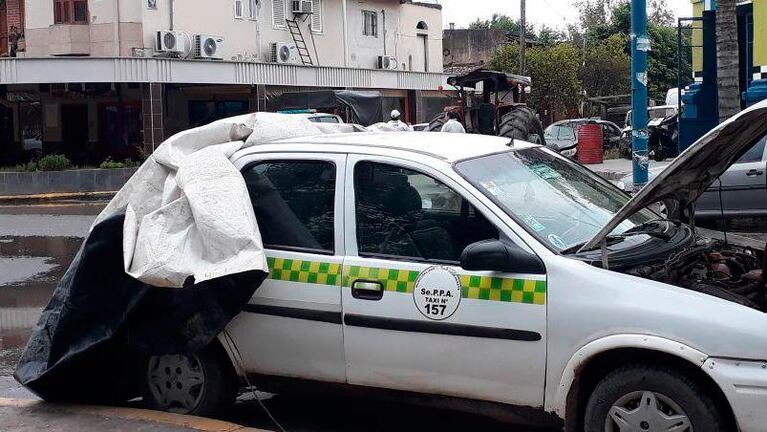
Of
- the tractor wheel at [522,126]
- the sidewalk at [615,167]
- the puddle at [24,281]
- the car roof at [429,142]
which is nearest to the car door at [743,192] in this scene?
the tractor wheel at [522,126]

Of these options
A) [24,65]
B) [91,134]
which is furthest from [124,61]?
[91,134]

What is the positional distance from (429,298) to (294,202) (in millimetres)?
1048

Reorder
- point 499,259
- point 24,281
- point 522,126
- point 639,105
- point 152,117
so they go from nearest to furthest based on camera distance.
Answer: point 499,259 → point 639,105 → point 24,281 → point 522,126 → point 152,117

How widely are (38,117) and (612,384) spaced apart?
28.7 meters

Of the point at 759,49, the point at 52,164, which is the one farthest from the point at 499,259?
the point at 52,164

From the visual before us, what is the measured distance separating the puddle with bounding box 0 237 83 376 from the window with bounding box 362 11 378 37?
26425mm

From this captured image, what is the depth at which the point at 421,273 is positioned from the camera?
15.6 feet

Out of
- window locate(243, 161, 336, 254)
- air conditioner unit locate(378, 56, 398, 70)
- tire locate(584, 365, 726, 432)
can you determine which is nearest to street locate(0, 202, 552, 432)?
window locate(243, 161, 336, 254)

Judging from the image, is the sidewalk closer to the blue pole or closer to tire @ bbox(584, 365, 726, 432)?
the blue pole

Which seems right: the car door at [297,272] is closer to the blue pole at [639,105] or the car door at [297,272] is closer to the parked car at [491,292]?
the parked car at [491,292]

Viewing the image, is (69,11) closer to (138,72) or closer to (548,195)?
(138,72)

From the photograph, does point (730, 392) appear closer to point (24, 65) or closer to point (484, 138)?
point (484, 138)

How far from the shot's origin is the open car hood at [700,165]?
15.0ft

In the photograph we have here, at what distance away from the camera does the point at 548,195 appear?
508 cm
